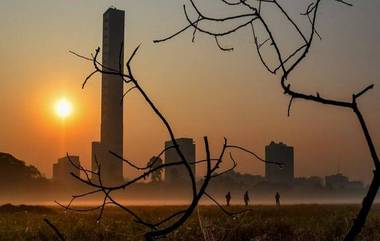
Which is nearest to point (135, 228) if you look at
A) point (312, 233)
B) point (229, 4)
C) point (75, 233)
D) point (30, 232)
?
point (75, 233)

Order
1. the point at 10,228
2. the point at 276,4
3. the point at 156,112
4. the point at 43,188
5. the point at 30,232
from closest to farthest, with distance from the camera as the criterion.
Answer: the point at 156,112, the point at 276,4, the point at 30,232, the point at 10,228, the point at 43,188

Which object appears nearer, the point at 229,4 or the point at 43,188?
the point at 229,4

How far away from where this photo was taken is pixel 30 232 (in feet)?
58.7

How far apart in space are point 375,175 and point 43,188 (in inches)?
6794

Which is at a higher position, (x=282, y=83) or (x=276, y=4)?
(x=276, y=4)

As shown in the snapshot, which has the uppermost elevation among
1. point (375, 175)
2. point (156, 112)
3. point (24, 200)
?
point (24, 200)

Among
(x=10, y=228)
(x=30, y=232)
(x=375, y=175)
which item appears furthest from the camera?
(x=10, y=228)

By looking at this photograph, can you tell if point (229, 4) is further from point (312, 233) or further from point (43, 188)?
point (43, 188)

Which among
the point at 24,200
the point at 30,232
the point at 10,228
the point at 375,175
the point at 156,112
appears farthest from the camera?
the point at 24,200

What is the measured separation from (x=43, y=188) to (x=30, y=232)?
155497 mm

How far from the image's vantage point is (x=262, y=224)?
18.2 m

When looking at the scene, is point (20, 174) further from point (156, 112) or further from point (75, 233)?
point (156, 112)

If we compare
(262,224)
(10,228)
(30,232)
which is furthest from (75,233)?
(262,224)

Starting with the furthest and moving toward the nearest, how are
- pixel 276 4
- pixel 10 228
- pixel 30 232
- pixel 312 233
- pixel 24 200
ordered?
pixel 24 200 → pixel 10 228 → pixel 30 232 → pixel 312 233 → pixel 276 4
